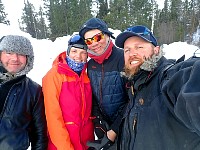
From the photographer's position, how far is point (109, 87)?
2625 mm

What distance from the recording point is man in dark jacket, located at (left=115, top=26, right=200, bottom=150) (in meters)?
1.22

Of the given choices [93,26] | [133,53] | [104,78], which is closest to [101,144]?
[104,78]

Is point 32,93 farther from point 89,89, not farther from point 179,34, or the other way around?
point 179,34

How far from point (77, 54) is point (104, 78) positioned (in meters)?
0.44

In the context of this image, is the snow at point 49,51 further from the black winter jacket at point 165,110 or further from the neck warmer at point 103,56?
the black winter jacket at point 165,110

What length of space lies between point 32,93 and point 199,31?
3630 centimetres

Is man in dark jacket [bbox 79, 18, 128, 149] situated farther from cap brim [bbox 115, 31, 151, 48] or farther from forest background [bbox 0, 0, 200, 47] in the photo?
forest background [bbox 0, 0, 200, 47]

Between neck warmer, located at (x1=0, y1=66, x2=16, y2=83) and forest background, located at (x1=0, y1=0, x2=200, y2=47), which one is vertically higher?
forest background, located at (x1=0, y1=0, x2=200, y2=47)

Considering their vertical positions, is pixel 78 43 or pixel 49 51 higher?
pixel 78 43

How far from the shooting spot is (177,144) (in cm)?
151

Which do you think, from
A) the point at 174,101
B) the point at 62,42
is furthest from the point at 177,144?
the point at 62,42

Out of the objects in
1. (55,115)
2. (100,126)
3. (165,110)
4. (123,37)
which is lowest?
(100,126)

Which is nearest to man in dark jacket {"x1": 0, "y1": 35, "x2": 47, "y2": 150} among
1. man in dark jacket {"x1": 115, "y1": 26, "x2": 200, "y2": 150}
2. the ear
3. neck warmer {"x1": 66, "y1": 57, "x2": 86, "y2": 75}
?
neck warmer {"x1": 66, "y1": 57, "x2": 86, "y2": 75}

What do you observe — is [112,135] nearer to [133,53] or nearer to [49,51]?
[133,53]
